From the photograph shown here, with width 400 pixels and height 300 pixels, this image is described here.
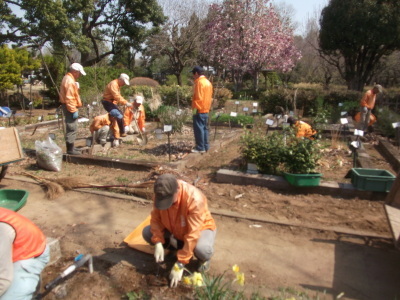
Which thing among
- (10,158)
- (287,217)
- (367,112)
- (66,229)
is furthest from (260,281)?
(367,112)

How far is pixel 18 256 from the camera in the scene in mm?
2068

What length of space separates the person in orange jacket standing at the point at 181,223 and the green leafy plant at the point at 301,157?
230 cm

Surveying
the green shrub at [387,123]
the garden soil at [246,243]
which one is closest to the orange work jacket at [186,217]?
the garden soil at [246,243]

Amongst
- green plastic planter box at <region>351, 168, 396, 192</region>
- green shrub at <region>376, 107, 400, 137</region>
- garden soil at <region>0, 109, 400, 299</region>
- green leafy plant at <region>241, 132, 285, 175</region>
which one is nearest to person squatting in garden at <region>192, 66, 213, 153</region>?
garden soil at <region>0, 109, 400, 299</region>

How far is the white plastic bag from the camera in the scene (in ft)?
18.7

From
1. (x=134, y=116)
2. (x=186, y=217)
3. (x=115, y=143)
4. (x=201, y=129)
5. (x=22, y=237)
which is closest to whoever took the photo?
(x=22, y=237)

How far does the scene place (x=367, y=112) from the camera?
8.16 m

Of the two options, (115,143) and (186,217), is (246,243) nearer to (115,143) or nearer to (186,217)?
(186,217)

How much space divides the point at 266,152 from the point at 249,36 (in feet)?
45.6

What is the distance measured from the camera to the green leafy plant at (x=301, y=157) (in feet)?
15.0

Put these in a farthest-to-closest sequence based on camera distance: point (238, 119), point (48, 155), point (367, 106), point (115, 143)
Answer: point (238, 119)
point (367, 106)
point (115, 143)
point (48, 155)

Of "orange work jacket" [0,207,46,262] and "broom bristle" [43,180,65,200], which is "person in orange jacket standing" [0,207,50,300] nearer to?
"orange work jacket" [0,207,46,262]

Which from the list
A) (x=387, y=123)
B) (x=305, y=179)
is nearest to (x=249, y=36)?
(x=387, y=123)

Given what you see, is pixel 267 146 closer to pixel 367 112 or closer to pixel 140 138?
pixel 140 138
